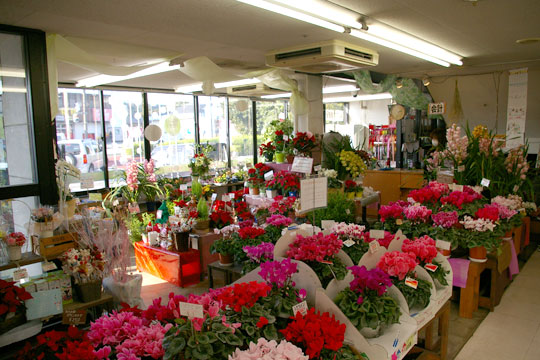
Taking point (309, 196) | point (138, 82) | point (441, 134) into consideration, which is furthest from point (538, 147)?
point (138, 82)

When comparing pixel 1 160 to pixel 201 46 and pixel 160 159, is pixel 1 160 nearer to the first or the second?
pixel 201 46

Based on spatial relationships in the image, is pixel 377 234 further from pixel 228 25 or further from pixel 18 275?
pixel 18 275

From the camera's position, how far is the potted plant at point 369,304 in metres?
2.04

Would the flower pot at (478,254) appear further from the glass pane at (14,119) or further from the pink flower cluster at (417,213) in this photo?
the glass pane at (14,119)

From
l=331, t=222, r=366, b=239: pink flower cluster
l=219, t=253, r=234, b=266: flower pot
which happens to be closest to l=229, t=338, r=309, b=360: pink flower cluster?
l=331, t=222, r=366, b=239: pink flower cluster

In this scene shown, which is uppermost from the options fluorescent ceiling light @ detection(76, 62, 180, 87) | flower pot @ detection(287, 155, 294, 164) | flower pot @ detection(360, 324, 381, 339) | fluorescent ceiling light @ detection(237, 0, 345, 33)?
fluorescent ceiling light @ detection(237, 0, 345, 33)

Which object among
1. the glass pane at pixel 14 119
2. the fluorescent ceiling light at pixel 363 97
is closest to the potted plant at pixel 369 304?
the glass pane at pixel 14 119

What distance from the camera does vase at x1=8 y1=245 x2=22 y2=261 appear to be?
297 cm

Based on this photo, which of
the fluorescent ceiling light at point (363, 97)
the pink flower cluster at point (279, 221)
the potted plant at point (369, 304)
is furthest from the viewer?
the fluorescent ceiling light at point (363, 97)

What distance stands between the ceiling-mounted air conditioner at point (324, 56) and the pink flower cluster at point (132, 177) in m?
3.69

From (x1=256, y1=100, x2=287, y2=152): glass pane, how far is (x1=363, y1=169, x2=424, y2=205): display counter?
352cm

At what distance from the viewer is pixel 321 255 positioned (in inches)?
96.8

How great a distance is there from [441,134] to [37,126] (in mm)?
8176

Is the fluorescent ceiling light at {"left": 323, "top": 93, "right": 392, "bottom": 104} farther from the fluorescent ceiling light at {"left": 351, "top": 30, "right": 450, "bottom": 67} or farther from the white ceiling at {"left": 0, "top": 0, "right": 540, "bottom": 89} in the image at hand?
the white ceiling at {"left": 0, "top": 0, "right": 540, "bottom": 89}
